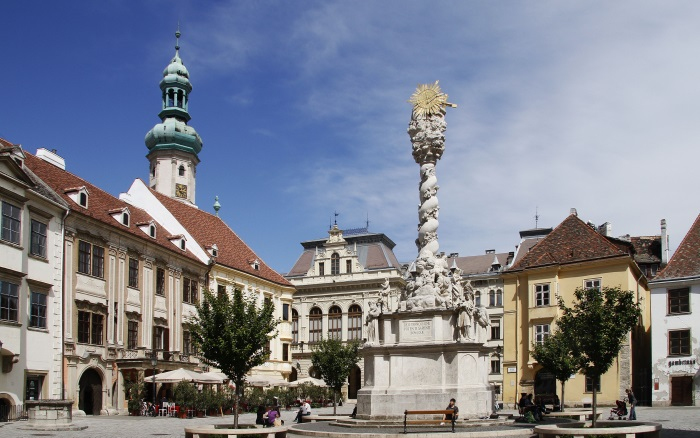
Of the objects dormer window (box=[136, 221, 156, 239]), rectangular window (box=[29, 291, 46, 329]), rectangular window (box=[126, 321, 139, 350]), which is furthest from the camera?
dormer window (box=[136, 221, 156, 239])

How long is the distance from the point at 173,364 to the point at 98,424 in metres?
13.5

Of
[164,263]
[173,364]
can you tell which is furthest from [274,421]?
[164,263]

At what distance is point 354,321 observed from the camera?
244 feet

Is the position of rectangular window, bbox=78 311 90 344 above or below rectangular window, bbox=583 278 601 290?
below

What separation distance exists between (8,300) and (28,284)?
4.96 feet

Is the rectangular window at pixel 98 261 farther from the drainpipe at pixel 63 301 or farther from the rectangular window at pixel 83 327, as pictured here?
the drainpipe at pixel 63 301

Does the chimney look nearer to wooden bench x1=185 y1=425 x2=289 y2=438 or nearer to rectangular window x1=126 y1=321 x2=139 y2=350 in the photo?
rectangular window x1=126 y1=321 x2=139 y2=350

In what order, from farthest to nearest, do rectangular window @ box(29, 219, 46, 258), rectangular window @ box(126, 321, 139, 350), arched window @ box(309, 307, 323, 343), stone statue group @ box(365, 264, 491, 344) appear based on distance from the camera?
1. arched window @ box(309, 307, 323, 343)
2. rectangular window @ box(126, 321, 139, 350)
3. rectangular window @ box(29, 219, 46, 258)
4. stone statue group @ box(365, 264, 491, 344)

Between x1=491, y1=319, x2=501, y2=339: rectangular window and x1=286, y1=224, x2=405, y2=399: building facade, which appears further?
x1=286, y1=224, x2=405, y2=399: building facade

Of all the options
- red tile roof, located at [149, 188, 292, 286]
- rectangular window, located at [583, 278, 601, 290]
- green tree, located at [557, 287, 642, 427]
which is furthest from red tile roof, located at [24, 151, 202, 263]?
green tree, located at [557, 287, 642, 427]

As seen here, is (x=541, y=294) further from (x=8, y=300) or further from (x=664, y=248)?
(x=8, y=300)

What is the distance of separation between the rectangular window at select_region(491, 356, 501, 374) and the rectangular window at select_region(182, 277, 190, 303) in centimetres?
2843

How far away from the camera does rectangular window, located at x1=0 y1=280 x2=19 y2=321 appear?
31.8 m

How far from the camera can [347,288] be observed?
245 ft
